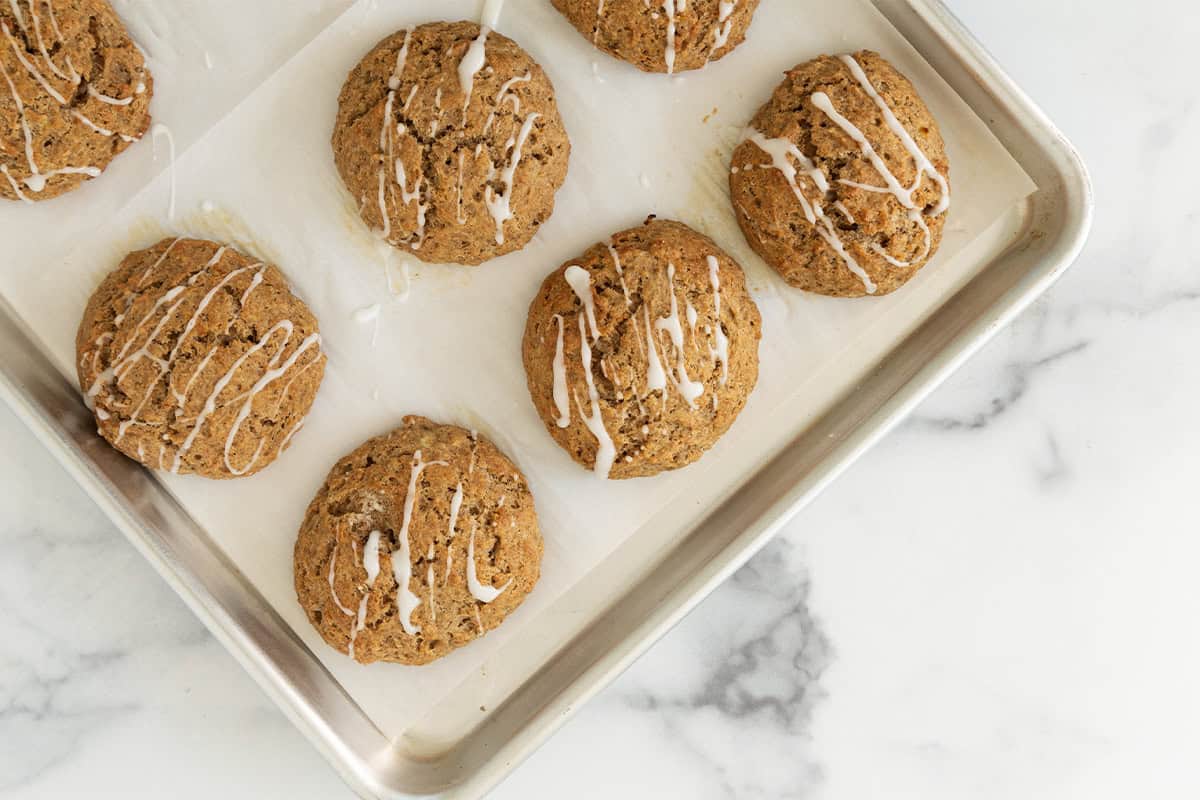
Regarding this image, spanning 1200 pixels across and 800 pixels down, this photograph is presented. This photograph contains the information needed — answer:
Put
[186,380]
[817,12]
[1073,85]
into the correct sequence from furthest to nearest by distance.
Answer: [1073,85] → [817,12] → [186,380]

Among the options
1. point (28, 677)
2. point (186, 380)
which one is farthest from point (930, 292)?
point (28, 677)

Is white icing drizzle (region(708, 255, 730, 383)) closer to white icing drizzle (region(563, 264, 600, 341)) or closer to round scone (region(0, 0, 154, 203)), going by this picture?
white icing drizzle (region(563, 264, 600, 341))

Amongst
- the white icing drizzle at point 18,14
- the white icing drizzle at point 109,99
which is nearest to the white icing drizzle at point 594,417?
the white icing drizzle at point 109,99

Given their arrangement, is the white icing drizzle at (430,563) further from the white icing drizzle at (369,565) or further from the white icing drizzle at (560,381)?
the white icing drizzle at (560,381)

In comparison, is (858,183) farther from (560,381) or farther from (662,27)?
(560,381)

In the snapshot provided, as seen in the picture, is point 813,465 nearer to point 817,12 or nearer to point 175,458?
point 817,12

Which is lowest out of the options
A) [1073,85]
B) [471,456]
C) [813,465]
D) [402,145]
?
[813,465]

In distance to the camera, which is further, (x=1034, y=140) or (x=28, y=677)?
(x=28, y=677)
